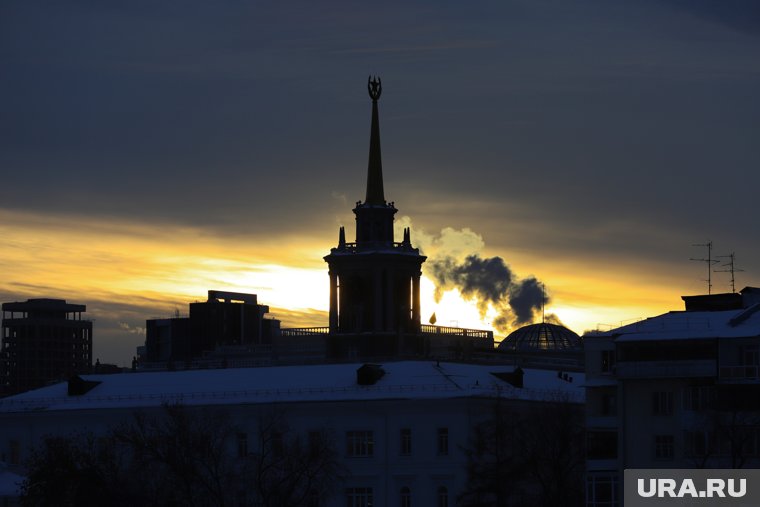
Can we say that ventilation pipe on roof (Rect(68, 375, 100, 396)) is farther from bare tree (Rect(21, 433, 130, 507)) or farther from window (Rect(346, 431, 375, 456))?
bare tree (Rect(21, 433, 130, 507))

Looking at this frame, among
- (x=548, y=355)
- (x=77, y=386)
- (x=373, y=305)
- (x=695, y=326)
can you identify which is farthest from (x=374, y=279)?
(x=695, y=326)

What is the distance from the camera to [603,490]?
428 ft

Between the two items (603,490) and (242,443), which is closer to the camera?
(603,490)

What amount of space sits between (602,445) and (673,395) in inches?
305

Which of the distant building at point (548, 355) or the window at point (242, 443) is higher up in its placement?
the distant building at point (548, 355)

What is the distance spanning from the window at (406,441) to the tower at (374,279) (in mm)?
39248

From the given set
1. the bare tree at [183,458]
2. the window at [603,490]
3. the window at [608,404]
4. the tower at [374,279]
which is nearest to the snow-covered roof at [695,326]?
the window at [608,404]

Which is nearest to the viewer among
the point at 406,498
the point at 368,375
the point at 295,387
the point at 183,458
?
the point at 183,458

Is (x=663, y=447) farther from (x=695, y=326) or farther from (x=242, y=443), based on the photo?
(x=242, y=443)

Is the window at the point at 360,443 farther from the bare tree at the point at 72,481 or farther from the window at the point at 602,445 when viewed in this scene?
the window at the point at 602,445

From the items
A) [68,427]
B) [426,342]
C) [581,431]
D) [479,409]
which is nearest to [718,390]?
[581,431]

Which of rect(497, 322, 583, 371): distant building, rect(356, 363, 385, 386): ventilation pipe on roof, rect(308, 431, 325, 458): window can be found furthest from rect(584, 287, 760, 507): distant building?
rect(497, 322, 583, 371): distant building

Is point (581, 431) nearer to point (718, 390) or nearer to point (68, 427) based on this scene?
point (718, 390)

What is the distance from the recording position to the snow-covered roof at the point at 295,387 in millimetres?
157625
